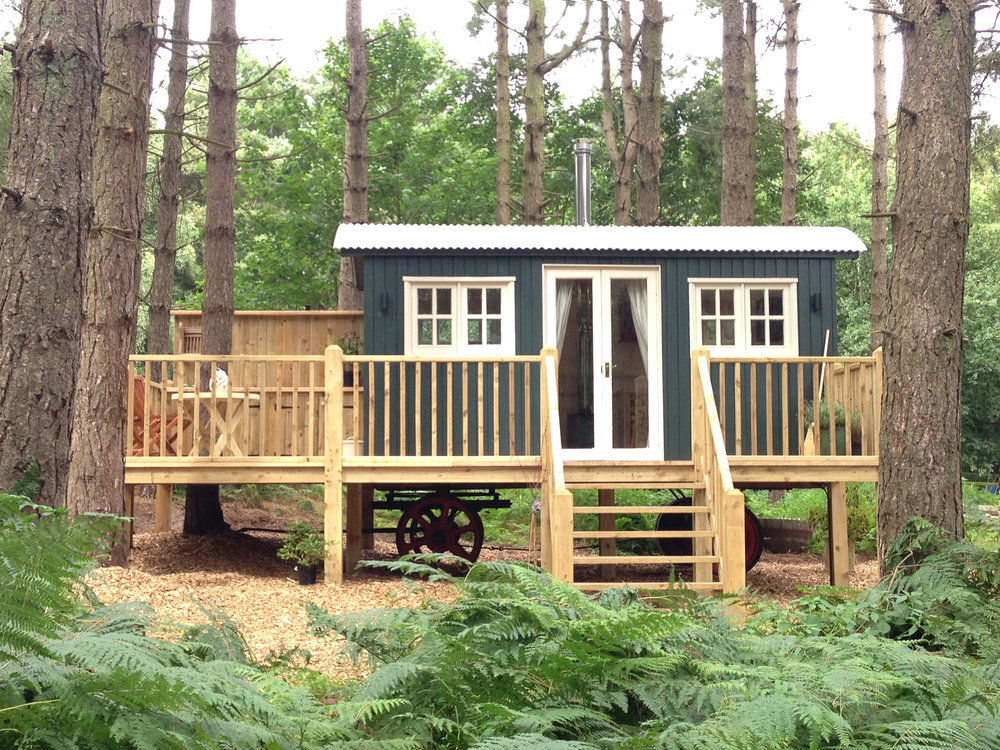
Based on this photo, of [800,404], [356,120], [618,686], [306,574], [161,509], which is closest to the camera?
[618,686]

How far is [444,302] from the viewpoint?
10.2 m

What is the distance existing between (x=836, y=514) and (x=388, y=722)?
7.59 meters

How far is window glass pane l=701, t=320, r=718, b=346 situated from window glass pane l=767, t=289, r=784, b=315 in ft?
1.90

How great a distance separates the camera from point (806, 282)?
33.8 feet

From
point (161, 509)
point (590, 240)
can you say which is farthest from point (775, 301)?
point (161, 509)

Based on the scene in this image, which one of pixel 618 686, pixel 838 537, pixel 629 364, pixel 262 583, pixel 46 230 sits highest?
pixel 46 230

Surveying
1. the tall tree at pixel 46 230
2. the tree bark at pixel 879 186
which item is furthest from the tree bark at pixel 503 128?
the tall tree at pixel 46 230

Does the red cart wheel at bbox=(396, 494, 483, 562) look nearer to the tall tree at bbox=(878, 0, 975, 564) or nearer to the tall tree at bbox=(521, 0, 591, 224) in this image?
the tall tree at bbox=(878, 0, 975, 564)

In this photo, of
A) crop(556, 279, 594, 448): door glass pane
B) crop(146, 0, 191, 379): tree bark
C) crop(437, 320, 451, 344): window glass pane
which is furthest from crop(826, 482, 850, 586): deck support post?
crop(146, 0, 191, 379): tree bark

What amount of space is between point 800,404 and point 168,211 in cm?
1002

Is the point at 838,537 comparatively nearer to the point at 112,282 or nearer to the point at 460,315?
the point at 460,315

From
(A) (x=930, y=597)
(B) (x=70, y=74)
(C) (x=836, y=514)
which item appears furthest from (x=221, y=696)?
(C) (x=836, y=514)

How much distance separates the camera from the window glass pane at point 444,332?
33.3 feet

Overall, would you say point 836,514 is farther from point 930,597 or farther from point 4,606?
point 4,606
